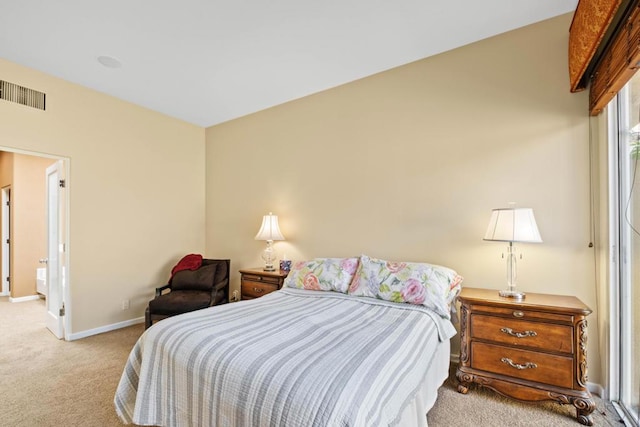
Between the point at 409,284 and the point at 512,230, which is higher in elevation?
the point at 512,230

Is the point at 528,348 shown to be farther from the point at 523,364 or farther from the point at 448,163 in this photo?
the point at 448,163

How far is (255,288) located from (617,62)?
3.46 m

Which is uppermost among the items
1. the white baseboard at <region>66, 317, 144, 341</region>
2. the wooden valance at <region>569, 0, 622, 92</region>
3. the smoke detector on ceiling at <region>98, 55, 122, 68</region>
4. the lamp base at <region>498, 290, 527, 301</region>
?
the smoke detector on ceiling at <region>98, 55, 122, 68</region>

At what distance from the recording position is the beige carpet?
199cm

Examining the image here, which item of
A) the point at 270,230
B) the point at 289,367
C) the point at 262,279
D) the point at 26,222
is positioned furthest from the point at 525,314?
the point at 26,222

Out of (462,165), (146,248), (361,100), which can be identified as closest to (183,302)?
(146,248)

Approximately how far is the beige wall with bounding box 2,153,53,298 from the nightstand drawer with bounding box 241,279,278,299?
4570 mm

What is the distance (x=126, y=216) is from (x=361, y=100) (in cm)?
321

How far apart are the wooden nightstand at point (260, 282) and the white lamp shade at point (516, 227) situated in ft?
6.92

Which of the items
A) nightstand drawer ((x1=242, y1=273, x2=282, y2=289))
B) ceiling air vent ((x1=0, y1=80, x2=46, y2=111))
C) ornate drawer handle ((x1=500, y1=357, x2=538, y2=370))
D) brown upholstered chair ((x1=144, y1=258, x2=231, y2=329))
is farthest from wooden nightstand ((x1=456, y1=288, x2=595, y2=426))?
ceiling air vent ((x1=0, y1=80, x2=46, y2=111))

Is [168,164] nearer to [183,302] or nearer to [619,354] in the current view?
[183,302]

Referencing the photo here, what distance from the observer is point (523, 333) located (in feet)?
6.91

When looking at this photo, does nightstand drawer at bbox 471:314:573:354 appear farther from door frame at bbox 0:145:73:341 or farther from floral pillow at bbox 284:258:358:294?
door frame at bbox 0:145:73:341

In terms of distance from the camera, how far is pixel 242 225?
173 inches
